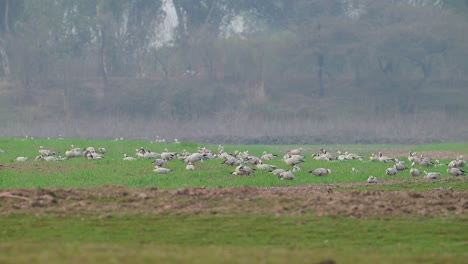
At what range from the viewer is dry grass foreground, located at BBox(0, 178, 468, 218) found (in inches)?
816

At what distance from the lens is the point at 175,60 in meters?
90.6

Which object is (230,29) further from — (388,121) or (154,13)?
(388,121)

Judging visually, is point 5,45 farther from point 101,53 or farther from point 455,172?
point 455,172

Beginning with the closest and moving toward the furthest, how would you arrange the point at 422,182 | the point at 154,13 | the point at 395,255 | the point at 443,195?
the point at 395,255
the point at 443,195
the point at 422,182
the point at 154,13

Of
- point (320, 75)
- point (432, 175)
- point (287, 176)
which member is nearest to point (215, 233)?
point (287, 176)

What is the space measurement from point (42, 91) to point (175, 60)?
510 inches

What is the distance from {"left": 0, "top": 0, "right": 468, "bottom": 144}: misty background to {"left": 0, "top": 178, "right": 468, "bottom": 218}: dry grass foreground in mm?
52555

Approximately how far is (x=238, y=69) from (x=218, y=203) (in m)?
66.1

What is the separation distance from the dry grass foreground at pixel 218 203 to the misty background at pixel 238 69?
52.6 metres

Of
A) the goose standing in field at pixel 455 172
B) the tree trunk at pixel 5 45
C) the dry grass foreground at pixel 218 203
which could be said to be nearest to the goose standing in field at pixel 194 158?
the goose standing in field at pixel 455 172

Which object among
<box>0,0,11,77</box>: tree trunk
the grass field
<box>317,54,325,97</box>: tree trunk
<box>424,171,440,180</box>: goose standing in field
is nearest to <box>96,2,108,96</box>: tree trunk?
<box>0,0,11,77</box>: tree trunk

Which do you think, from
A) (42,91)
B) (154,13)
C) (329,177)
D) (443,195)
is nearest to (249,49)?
(154,13)

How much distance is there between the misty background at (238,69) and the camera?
78875mm

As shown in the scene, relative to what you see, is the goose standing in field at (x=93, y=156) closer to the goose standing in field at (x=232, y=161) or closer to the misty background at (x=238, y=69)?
the goose standing in field at (x=232, y=161)
